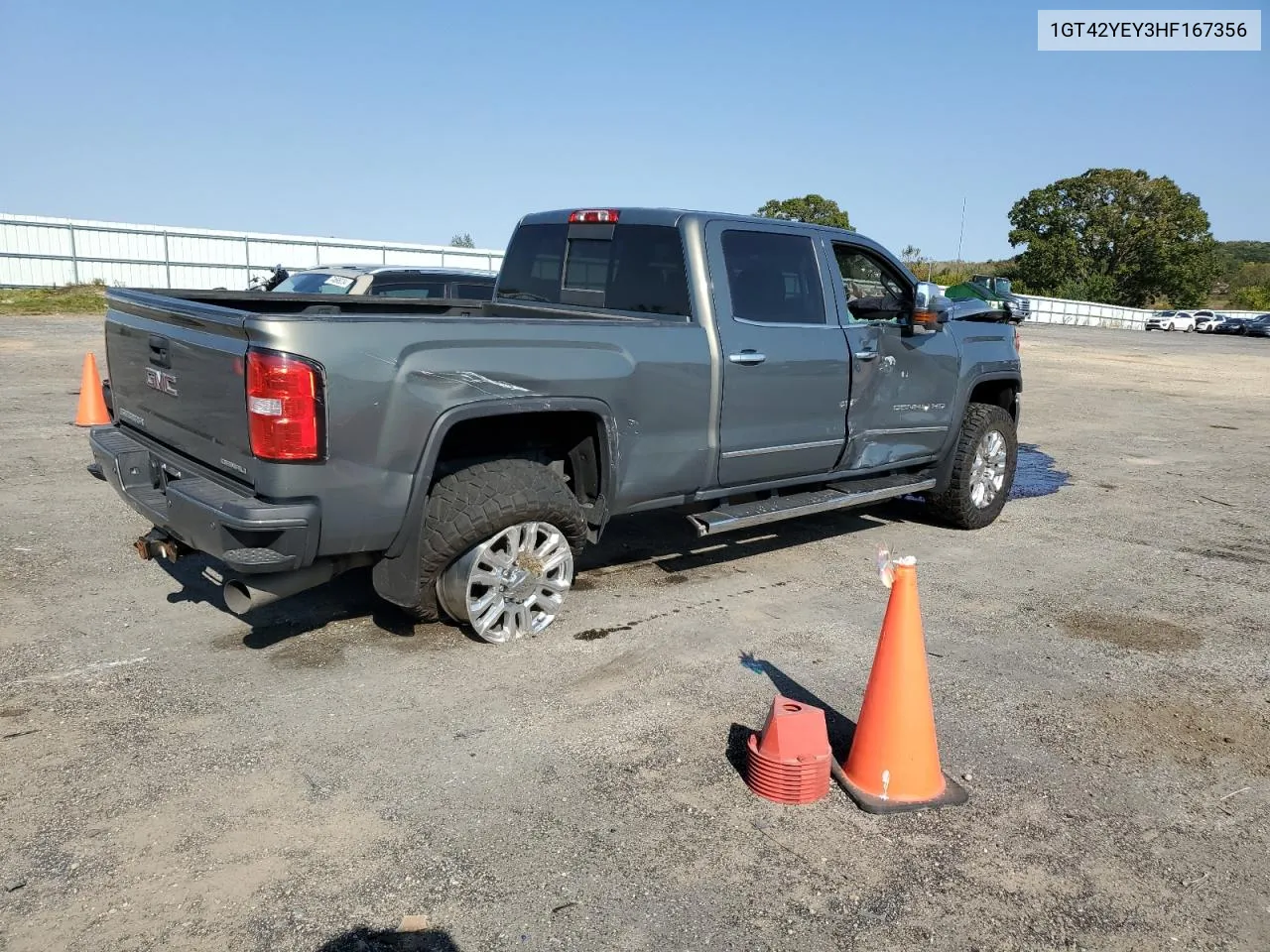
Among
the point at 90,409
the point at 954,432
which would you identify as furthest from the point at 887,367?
the point at 90,409

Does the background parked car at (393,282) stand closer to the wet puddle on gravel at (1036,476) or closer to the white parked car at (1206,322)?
the wet puddle on gravel at (1036,476)

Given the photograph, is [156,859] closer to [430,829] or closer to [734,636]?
[430,829]

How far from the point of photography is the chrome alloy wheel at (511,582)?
4.30m

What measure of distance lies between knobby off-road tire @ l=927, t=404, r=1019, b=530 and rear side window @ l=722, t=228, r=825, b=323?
183 centimetres

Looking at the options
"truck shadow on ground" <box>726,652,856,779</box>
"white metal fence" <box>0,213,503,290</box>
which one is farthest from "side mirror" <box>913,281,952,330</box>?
"white metal fence" <box>0,213,503,290</box>

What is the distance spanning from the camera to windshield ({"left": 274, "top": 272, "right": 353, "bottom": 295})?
9984 mm

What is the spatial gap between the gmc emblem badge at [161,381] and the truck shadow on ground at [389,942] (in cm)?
254

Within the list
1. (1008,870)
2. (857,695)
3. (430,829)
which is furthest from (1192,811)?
(430,829)

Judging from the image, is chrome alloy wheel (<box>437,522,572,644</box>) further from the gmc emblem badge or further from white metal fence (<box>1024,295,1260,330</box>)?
white metal fence (<box>1024,295,1260,330</box>)

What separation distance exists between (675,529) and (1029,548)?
241cm

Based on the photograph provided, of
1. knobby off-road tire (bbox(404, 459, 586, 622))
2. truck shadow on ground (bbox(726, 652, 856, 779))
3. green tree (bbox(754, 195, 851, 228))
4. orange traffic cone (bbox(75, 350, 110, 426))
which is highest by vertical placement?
green tree (bbox(754, 195, 851, 228))

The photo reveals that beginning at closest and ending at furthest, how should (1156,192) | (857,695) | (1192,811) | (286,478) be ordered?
(1192,811) < (286,478) < (857,695) < (1156,192)

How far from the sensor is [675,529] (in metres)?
6.69

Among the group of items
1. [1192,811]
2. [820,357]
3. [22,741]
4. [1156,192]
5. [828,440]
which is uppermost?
[1156,192]
